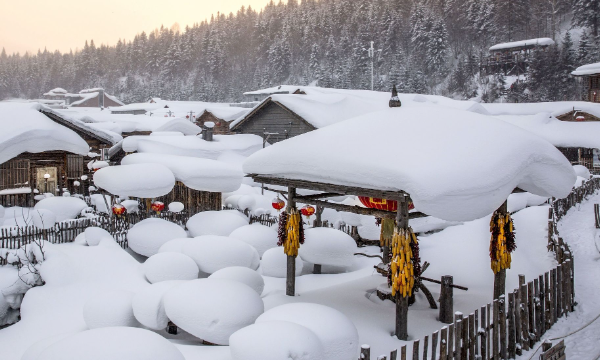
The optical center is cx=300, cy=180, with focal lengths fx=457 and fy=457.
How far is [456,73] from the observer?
6688 cm

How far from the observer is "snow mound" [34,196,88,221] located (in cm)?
1720

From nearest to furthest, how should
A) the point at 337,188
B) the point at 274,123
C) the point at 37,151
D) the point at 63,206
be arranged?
the point at 337,188 → the point at 63,206 → the point at 37,151 → the point at 274,123

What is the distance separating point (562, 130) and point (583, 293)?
30.0m

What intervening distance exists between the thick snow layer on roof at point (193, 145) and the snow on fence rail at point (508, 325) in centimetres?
1934

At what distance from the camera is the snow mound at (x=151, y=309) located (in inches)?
355

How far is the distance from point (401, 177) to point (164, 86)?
3889 inches

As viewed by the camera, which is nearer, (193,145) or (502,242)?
(502,242)

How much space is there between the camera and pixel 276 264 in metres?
13.0

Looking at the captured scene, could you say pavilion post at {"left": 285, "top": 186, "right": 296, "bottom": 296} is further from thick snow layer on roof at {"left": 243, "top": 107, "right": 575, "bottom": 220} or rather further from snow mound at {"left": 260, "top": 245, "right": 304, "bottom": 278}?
snow mound at {"left": 260, "top": 245, "right": 304, "bottom": 278}

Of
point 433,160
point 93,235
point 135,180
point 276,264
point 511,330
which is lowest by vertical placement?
point 276,264

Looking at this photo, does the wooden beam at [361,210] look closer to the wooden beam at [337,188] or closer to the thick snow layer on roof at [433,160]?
the wooden beam at [337,188]

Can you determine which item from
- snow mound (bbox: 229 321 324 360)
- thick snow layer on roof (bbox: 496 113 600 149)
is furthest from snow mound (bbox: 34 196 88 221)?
thick snow layer on roof (bbox: 496 113 600 149)

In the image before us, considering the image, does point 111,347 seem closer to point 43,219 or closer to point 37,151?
point 43,219

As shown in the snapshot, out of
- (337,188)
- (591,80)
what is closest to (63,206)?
(337,188)
